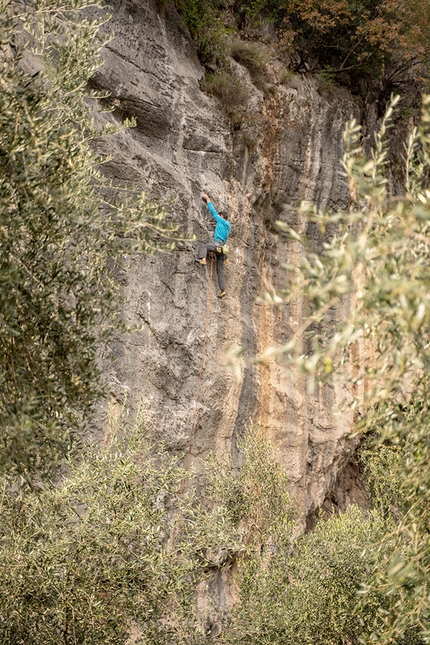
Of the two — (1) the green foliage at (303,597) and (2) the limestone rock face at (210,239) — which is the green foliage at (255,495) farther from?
(2) the limestone rock face at (210,239)

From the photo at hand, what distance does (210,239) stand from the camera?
18.0 m

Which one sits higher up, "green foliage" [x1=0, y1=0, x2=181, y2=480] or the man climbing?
"green foliage" [x1=0, y1=0, x2=181, y2=480]

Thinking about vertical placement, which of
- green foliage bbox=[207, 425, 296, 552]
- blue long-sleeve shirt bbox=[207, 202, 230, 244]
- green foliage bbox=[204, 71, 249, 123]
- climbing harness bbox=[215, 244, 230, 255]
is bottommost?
green foliage bbox=[207, 425, 296, 552]

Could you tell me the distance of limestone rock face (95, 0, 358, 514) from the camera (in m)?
16.4

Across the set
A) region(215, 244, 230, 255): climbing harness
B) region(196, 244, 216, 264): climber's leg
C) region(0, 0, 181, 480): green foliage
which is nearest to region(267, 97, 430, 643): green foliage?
region(0, 0, 181, 480): green foliage

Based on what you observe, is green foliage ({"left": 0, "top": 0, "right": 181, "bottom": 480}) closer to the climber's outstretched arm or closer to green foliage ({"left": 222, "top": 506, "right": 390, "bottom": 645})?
green foliage ({"left": 222, "top": 506, "right": 390, "bottom": 645})

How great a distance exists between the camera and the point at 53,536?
9328mm

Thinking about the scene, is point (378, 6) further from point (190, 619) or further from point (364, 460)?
point (190, 619)

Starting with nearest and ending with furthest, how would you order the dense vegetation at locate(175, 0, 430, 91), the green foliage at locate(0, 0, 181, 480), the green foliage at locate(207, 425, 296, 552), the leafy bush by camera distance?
the green foliage at locate(0, 0, 181, 480) → the green foliage at locate(207, 425, 296, 552) → the dense vegetation at locate(175, 0, 430, 91) → the leafy bush

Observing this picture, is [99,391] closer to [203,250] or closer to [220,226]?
[203,250]

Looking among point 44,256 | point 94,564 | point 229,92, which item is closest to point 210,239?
point 229,92

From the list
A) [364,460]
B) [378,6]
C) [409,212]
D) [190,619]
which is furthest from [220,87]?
[409,212]

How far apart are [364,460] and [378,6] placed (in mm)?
15749

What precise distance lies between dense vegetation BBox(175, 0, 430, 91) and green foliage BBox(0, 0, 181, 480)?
1417 centimetres
